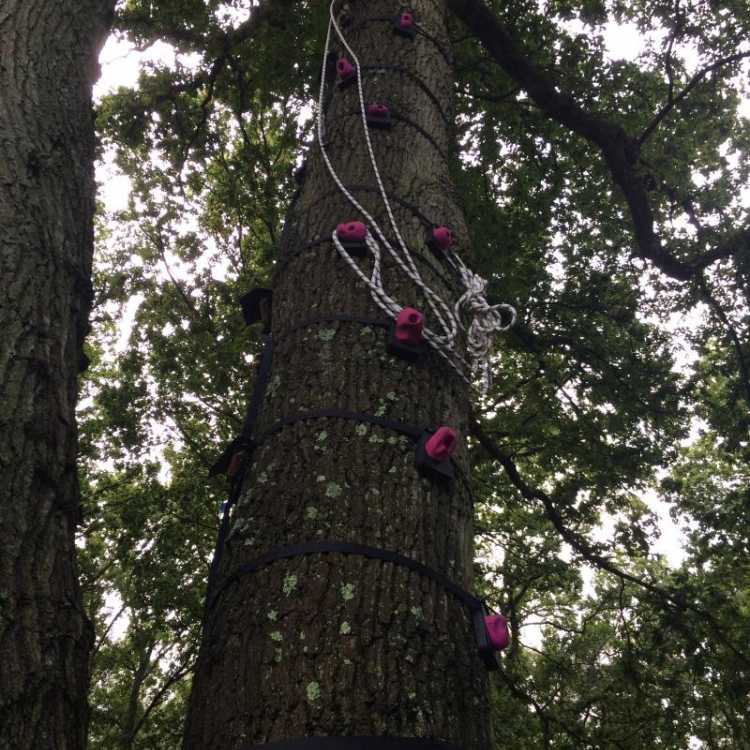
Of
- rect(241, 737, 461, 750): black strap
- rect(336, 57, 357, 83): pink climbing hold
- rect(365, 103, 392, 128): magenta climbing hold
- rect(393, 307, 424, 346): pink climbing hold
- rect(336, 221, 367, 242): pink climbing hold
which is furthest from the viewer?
rect(336, 57, 357, 83): pink climbing hold

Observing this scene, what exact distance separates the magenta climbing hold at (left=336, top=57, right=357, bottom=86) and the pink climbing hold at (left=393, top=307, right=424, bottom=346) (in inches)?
74.3

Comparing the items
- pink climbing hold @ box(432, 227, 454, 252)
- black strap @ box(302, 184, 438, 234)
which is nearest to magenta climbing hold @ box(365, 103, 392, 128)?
black strap @ box(302, 184, 438, 234)

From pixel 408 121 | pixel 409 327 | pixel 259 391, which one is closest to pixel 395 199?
pixel 408 121

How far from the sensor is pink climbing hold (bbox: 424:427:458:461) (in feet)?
5.72

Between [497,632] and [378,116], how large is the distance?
7.53 feet

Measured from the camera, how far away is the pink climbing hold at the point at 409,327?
78.0 inches

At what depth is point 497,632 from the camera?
1552mm

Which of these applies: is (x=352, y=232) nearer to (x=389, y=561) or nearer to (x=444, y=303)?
(x=444, y=303)

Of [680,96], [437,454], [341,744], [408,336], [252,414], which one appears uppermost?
[680,96]

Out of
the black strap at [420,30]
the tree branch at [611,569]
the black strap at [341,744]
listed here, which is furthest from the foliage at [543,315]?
the black strap at [341,744]

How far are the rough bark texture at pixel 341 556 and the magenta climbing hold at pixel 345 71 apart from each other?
1046 mm

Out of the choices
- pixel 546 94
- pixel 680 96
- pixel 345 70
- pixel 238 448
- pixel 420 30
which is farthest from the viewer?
pixel 546 94

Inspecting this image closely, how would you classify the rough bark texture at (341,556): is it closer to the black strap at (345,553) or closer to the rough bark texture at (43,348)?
the black strap at (345,553)

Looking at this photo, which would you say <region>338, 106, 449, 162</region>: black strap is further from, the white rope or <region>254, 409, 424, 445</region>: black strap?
<region>254, 409, 424, 445</region>: black strap
